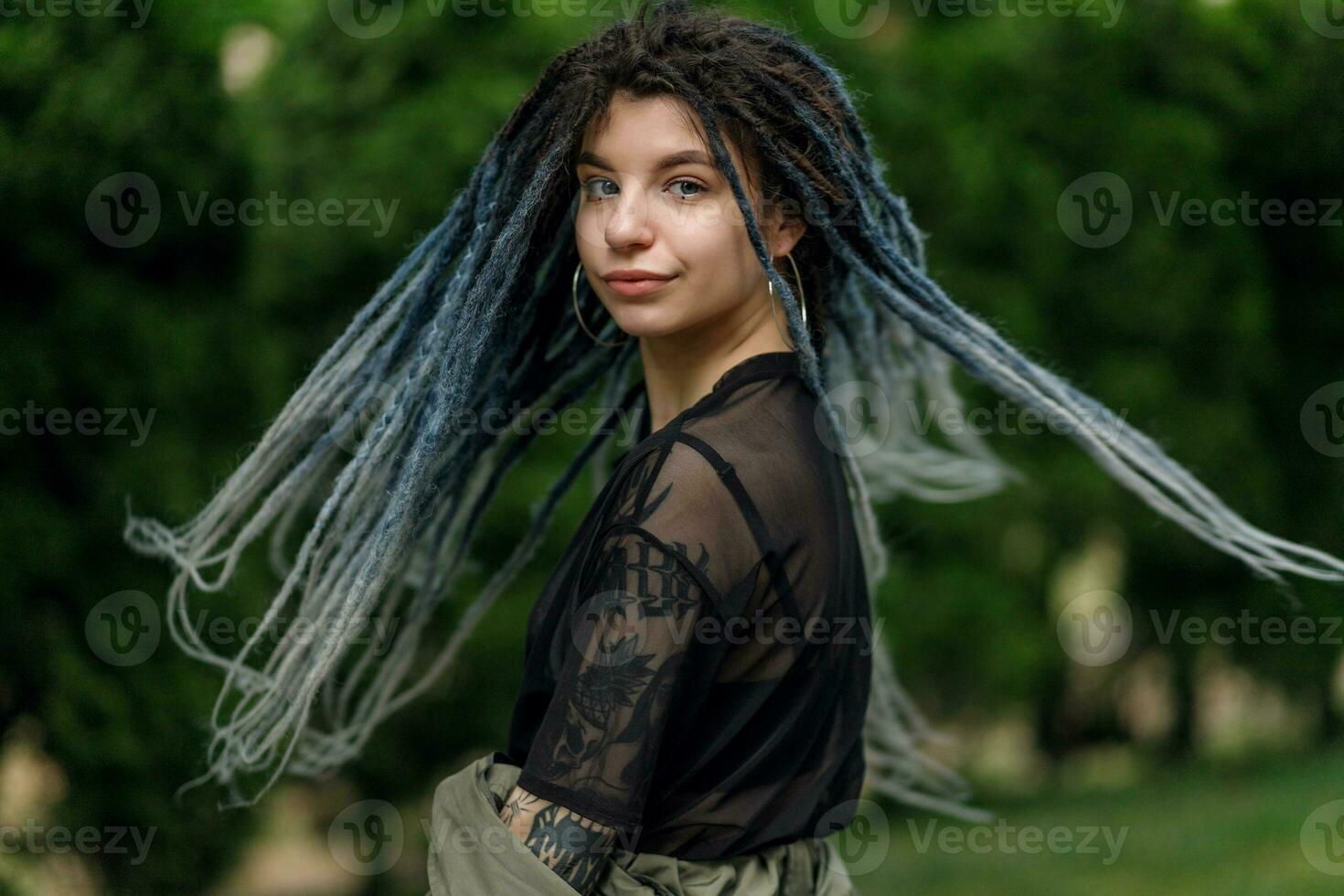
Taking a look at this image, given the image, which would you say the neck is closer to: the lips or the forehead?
the lips

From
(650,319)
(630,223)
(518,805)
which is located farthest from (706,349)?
(518,805)

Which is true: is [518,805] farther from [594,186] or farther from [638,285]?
[594,186]

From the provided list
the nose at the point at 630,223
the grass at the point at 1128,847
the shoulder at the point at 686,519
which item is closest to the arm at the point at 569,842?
the shoulder at the point at 686,519

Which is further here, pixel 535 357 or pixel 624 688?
pixel 535 357

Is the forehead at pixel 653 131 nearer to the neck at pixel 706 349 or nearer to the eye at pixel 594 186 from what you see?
the eye at pixel 594 186

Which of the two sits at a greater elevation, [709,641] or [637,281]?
[637,281]

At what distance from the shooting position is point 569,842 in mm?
1847

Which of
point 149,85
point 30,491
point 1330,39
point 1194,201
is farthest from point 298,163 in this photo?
point 1330,39

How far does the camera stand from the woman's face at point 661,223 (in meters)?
2.05

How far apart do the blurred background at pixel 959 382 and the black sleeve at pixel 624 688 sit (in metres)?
1.81

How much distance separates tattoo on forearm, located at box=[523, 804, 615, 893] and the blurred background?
1978 mm

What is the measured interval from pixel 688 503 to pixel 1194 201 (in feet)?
14.9

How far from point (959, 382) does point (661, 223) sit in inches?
138

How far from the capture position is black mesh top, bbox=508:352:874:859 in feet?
6.05
